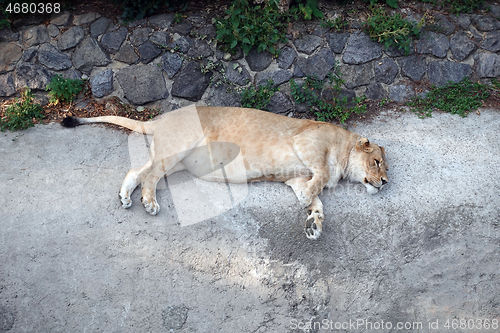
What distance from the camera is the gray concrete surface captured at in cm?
422

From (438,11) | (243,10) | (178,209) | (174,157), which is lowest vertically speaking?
(178,209)

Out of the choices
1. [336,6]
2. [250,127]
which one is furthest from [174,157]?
[336,6]

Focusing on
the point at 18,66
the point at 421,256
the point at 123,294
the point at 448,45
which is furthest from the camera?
the point at 448,45

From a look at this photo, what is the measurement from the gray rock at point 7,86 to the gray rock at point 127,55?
1.64 meters

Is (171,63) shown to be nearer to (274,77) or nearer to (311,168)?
(274,77)

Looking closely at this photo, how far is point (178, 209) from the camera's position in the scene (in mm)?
4887

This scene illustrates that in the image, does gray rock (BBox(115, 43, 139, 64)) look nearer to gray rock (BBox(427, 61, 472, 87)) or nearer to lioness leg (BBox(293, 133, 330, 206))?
lioness leg (BBox(293, 133, 330, 206))

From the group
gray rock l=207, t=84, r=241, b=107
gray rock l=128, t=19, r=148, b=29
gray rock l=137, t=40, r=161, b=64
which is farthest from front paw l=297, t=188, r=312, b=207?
gray rock l=128, t=19, r=148, b=29

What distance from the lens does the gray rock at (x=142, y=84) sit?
6.40m

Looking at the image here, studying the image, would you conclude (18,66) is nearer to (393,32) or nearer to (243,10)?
(243,10)

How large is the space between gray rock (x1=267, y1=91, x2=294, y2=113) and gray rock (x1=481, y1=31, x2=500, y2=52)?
11.5ft

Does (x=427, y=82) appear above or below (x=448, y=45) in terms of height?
below

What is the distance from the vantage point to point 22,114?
596 cm

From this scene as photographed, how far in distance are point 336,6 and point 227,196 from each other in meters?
4.03
